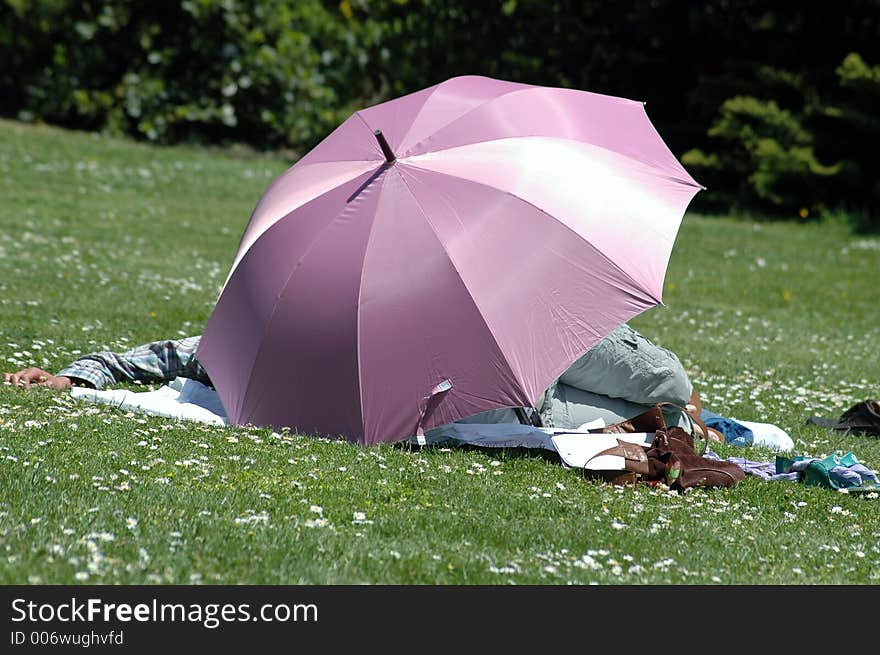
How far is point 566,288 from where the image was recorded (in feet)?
16.7

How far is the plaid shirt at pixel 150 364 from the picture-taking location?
21.4 feet

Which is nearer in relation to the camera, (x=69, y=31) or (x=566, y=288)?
(x=566, y=288)

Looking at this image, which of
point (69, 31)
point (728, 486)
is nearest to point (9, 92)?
point (69, 31)

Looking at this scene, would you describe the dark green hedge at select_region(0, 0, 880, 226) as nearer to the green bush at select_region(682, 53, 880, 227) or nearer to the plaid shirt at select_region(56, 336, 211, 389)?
the green bush at select_region(682, 53, 880, 227)

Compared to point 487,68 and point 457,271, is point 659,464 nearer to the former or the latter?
point 457,271

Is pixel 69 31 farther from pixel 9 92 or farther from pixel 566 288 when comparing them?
pixel 566 288

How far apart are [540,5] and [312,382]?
43.2 ft

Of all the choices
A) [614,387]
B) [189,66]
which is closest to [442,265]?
[614,387]

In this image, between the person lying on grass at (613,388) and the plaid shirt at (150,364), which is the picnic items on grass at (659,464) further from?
the plaid shirt at (150,364)

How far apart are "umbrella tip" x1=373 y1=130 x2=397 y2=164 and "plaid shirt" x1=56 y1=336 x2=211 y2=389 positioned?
70.6 inches

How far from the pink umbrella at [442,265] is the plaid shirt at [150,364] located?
3.09 feet

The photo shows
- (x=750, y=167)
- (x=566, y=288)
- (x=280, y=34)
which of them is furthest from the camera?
(x=280, y=34)

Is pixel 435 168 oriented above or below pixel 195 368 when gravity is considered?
above

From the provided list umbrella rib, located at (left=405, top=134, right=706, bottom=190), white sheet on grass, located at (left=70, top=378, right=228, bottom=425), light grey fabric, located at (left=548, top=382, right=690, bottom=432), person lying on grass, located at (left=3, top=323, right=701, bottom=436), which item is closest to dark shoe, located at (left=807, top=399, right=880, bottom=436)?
person lying on grass, located at (left=3, top=323, right=701, bottom=436)
